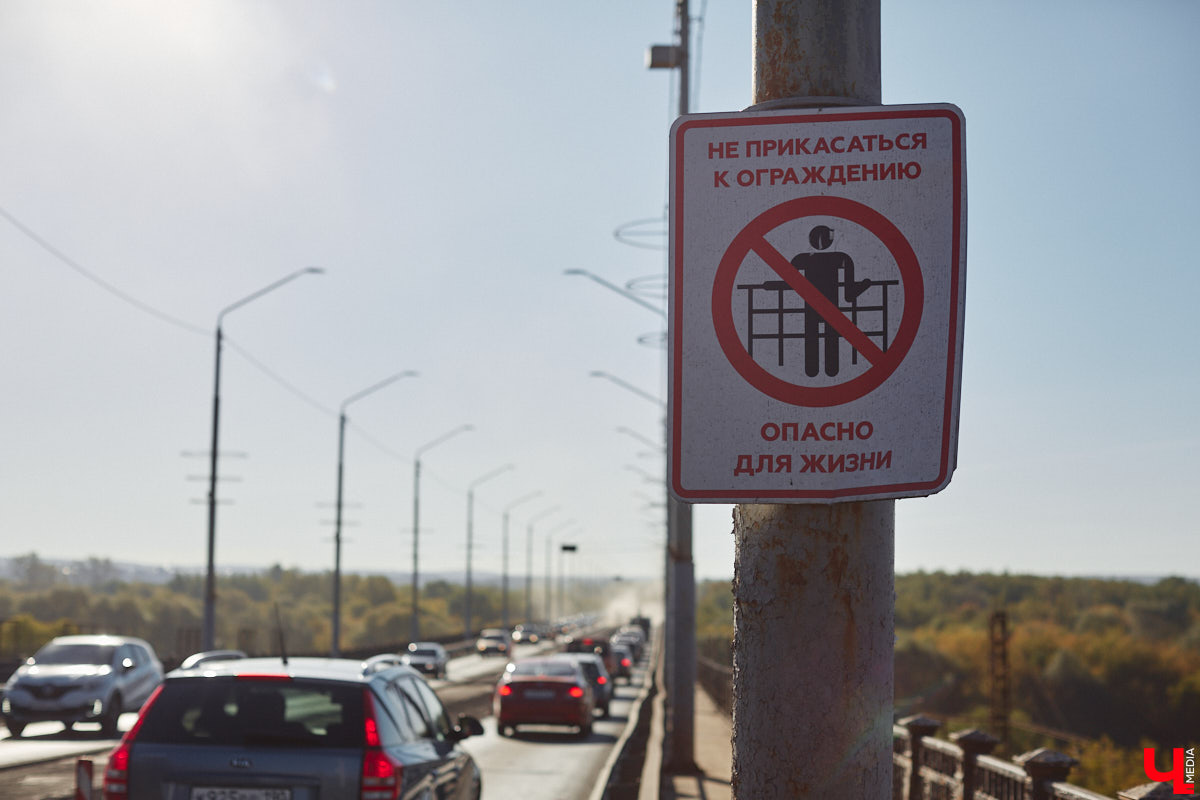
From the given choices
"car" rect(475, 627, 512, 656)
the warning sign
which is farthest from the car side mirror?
"car" rect(475, 627, 512, 656)

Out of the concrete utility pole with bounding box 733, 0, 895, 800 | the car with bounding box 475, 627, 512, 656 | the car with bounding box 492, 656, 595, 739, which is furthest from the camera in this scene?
the car with bounding box 475, 627, 512, 656

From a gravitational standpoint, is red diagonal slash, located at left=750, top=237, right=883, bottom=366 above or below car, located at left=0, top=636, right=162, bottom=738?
above

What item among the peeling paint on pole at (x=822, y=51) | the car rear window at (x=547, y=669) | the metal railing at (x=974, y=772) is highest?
the peeling paint on pole at (x=822, y=51)

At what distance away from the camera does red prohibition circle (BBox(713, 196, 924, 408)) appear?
7.91 feet

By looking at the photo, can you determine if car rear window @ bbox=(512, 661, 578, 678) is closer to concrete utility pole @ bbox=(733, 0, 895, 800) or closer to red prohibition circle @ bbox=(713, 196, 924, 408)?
concrete utility pole @ bbox=(733, 0, 895, 800)

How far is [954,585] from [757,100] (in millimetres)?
203434

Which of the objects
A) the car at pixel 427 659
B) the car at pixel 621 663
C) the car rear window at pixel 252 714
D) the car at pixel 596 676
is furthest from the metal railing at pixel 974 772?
the car at pixel 427 659

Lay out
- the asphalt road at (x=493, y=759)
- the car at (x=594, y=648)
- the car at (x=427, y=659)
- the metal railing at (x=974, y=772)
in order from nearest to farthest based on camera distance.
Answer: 1. the metal railing at (x=974, y=772)
2. the asphalt road at (x=493, y=759)
3. the car at (x=594, y=648)
4. the car at (x=427, y=659)

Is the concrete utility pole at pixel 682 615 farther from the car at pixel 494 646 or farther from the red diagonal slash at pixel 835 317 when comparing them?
the car at pixel 494 646

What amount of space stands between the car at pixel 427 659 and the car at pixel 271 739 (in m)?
42.3

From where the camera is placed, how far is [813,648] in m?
2.38

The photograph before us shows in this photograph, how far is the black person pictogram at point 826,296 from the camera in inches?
95.0

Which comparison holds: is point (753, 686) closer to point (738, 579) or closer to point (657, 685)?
point (738, 579)

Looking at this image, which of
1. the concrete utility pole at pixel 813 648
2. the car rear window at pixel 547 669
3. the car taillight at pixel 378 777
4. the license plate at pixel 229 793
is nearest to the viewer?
the concrete utility pole at pixel 813 648
